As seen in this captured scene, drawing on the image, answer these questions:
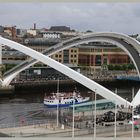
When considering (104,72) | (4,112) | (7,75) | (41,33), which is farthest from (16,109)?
(41,33)

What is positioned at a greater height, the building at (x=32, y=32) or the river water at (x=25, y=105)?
the building at (x=32, y=32)

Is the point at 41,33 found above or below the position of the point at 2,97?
above

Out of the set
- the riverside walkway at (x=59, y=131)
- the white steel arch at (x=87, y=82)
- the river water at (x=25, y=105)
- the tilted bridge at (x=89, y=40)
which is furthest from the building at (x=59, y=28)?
the riverside walkway at (x=59, y=131)

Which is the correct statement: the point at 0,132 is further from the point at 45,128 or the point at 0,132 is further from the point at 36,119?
the point at 36,119

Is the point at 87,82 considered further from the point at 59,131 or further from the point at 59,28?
the point at 59,28

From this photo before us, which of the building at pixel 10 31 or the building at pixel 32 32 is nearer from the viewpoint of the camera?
the building at pixel 10 31

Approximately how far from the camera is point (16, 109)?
42.8 feet

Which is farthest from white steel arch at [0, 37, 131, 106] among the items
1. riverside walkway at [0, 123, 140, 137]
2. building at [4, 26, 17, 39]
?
building at [4, 26, 17, 39]

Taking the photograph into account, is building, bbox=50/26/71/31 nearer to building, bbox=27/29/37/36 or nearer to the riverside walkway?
building, bbox=27/29/37/36

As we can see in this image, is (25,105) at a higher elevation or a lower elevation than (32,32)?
lower

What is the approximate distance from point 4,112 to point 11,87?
19.3 ft

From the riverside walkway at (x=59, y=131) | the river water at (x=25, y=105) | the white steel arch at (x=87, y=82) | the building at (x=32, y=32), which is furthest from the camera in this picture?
the building at (x=32, y=32)

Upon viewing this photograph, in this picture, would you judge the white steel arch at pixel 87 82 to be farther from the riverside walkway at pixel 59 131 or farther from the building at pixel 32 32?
the building at pixel 32 32

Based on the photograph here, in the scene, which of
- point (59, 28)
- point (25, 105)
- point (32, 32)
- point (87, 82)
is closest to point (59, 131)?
point (87, 82)
